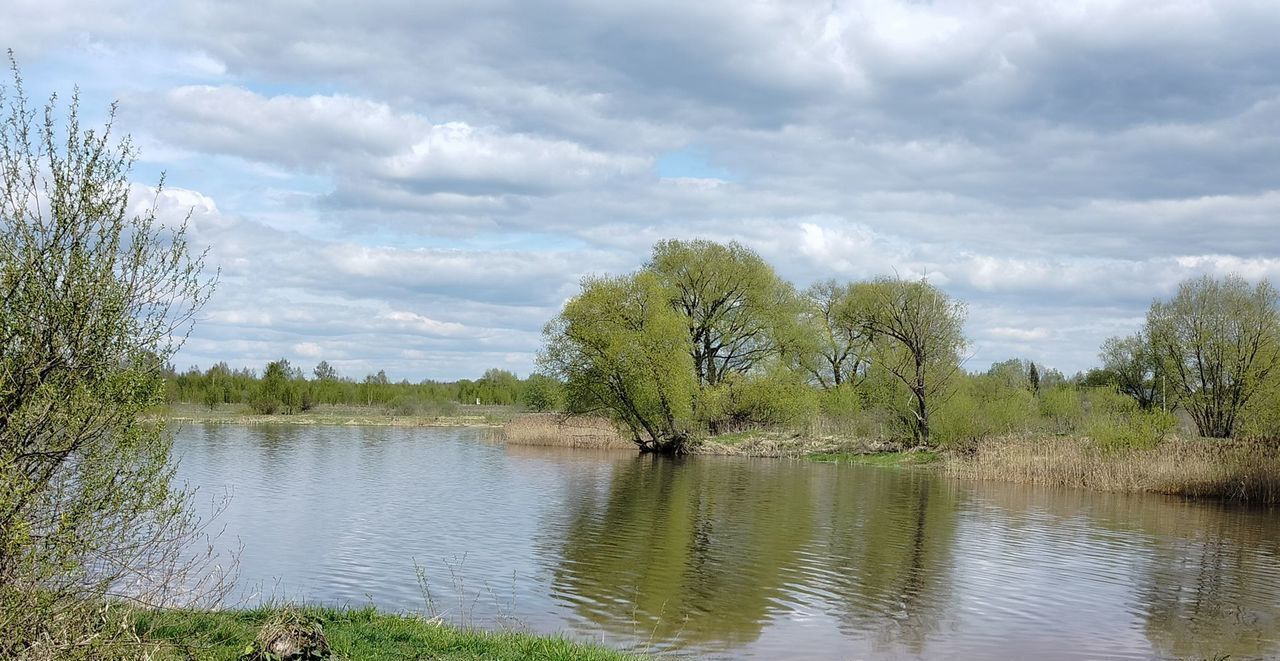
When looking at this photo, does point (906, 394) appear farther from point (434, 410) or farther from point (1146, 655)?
point (434, 410)

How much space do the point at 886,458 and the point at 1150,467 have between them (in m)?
15.3

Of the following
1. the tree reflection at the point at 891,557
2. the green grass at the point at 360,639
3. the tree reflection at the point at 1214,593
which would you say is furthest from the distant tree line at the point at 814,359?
the green grass at the point at 360,639

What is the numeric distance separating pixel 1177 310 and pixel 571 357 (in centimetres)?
3055

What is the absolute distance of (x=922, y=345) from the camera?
163 ft

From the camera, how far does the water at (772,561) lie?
13750 millimetres

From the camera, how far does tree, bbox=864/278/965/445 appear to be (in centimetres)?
4919

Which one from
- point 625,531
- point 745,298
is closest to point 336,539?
point 625,531

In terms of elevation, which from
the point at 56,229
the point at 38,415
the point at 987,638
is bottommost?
the point at 987,638

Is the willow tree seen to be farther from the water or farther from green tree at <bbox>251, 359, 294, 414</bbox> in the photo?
green tree at <bbox>251, 359, 294, 414</bbox>

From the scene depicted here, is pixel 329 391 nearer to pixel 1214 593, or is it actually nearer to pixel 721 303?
pixel 721 303

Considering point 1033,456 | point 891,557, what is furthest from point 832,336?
point 891,557

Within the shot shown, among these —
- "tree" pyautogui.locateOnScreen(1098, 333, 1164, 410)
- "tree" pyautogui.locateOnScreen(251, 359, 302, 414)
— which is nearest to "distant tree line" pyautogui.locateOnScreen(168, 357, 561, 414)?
"tree" pyautogui.locateOnScreen(251, 359, 302, 414)

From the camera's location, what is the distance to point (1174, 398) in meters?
50.4

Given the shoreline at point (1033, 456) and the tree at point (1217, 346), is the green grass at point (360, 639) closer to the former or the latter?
the shoreline at point (1033, 456)
